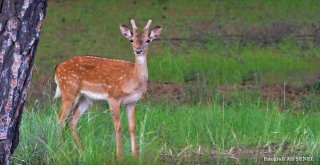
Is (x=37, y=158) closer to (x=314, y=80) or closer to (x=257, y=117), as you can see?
(x=257, y=117)

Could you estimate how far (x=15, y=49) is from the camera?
25.9 ft

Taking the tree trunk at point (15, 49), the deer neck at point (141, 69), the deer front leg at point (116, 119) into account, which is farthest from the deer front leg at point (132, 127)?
the tree trunk at point (15, 49)

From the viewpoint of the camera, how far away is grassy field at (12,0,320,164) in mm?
9336

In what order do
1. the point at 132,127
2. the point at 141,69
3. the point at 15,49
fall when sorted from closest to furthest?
the point at 15,49
the point at 132,127
the point at 141,69

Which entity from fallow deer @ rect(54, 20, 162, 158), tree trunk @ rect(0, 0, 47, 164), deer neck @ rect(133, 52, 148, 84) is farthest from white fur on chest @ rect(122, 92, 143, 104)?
tree trunk @ rect(0, 0, 47, 164)

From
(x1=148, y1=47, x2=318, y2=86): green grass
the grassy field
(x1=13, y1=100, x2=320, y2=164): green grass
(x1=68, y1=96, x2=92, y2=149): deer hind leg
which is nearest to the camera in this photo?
(x1=13, y1=100, x2=320, y2=164): green grass

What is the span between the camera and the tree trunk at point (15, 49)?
7.89 meters

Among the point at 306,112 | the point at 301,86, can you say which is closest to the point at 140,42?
the point at 306,112

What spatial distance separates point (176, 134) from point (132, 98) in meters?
0.56

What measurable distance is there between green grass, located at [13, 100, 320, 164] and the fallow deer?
0.15 m

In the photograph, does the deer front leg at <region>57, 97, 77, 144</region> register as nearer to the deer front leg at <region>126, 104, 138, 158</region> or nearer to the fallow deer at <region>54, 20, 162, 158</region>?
the fallow deer at <region>54, 20, 162, 158</region>

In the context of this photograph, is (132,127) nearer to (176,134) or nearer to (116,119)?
(116,119)

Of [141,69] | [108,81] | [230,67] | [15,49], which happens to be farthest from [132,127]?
[230,67]

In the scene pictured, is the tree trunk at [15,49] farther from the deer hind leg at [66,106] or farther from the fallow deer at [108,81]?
the deer hind leg at [66,106]
